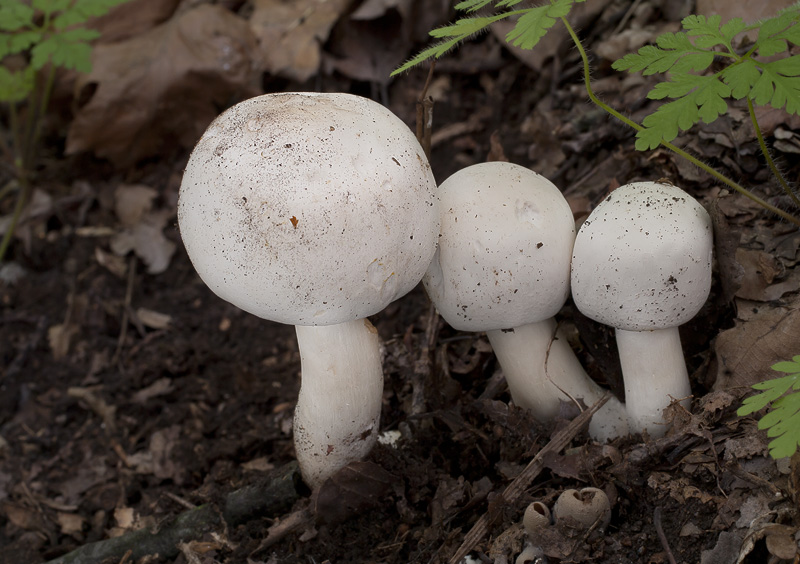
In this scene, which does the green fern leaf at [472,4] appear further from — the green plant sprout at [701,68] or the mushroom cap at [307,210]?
the mushroom cap at [307,210]

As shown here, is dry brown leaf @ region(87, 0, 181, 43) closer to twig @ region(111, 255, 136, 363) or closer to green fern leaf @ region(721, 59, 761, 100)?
twig @ region(111, 255, 136, 363)

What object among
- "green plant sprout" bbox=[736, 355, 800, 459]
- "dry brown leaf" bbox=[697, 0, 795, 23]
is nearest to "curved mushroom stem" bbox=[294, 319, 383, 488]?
"green plant sprout" bbox=[736, 355, 800, 459]

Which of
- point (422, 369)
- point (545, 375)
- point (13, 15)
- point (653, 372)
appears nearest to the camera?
point (653, 372)

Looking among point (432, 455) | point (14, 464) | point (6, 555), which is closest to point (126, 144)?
point (14, 464)

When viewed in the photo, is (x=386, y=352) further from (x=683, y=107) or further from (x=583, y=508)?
(x=683, y=107)

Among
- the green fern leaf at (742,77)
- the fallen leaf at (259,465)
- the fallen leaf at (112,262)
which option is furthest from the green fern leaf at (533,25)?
the fallen leaf at (112,262)

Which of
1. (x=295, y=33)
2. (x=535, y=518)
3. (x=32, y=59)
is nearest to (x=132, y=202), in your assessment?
(x=32, y=59)
